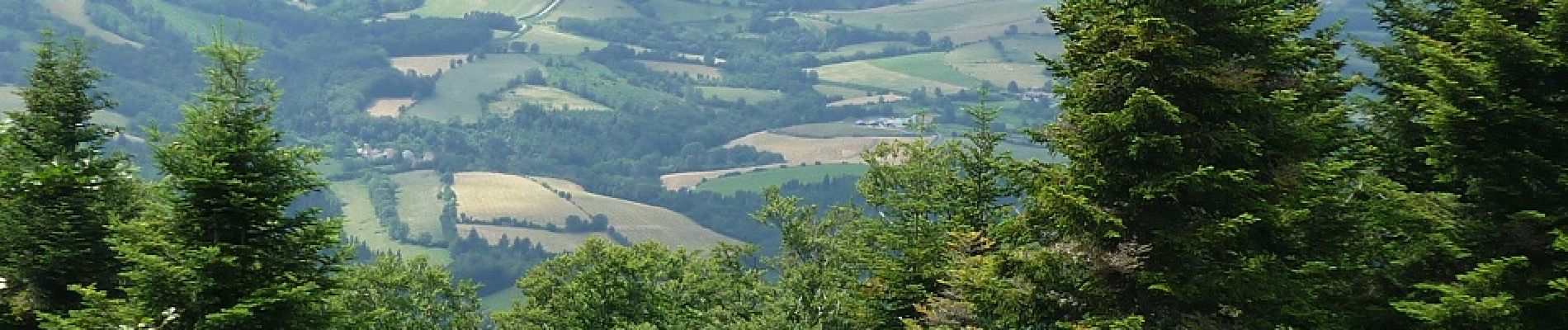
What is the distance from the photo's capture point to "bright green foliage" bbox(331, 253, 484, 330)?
3931cm

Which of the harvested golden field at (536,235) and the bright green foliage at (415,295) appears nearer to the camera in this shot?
the bright green foliage at (415,295)

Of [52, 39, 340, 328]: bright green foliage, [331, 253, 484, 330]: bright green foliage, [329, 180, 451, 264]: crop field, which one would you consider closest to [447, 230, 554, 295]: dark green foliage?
[329, 180, 451, 264]: crop field

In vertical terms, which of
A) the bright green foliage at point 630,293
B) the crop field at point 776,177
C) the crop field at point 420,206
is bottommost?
the crop field at point 776,177

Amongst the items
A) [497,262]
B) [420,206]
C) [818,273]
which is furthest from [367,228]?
[818,273]

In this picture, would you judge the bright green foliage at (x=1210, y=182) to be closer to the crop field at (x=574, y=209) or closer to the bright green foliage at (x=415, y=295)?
the bright green foliage at (x=415, y=295)

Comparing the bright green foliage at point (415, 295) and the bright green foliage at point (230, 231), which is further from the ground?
the bright green foliage at point (230, 231)

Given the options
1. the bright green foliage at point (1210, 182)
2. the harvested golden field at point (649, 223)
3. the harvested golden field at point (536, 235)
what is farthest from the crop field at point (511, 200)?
the bright green foliage at point (1210, 182)

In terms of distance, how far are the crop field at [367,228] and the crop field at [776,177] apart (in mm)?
45315

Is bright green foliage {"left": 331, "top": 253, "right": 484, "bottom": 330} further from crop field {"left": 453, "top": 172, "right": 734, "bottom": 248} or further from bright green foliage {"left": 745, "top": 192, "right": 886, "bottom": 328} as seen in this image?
crop field {"left": 453, "top": 172, "right": 734, "bottom": 248}

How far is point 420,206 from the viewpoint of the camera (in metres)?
174

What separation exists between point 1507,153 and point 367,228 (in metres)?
158

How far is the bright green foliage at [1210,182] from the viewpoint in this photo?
49.8ft

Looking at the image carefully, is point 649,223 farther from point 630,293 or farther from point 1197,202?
point 1197,202

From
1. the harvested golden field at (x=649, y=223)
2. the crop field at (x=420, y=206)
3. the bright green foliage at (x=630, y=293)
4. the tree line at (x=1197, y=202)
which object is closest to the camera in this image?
the tree line at (x=1197, y=202)
